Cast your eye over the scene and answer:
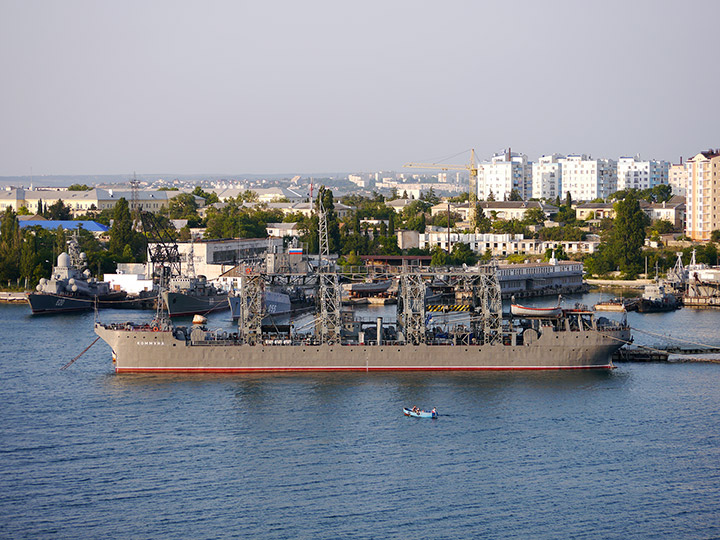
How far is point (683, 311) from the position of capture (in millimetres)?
74250

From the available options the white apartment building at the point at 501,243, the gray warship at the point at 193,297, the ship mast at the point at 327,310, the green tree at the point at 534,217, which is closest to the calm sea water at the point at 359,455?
the ship mast at the point at 327,310

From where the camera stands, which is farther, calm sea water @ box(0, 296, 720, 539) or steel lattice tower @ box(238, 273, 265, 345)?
steel lattice tower @ box(238, 273, 265, 345)

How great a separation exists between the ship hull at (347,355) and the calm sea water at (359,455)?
0.97 m

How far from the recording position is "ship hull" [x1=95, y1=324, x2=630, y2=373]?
1784 inches

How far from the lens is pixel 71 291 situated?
249 feet

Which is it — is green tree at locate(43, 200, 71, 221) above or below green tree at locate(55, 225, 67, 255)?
above

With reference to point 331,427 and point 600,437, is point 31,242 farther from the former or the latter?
point 600,437

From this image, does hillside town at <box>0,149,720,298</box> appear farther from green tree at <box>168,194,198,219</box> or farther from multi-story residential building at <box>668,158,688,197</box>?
multi-story residential building at <box>668,158,688,197</box>

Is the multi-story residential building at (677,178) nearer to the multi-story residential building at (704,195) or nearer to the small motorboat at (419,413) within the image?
the multi-story residential building at (704,195)

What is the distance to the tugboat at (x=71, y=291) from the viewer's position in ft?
239

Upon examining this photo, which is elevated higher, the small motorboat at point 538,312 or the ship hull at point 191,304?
the small motorboat at point 538,312

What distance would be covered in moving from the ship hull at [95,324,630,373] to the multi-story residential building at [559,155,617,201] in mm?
125951

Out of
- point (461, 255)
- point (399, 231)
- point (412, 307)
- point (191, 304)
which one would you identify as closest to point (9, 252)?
point (191, 304)

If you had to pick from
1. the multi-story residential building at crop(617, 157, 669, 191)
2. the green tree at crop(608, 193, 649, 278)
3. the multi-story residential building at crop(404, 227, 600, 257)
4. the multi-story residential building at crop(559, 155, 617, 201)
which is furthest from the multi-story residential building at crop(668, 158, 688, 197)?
the green tree at crop(608, 193, 649, 278)
